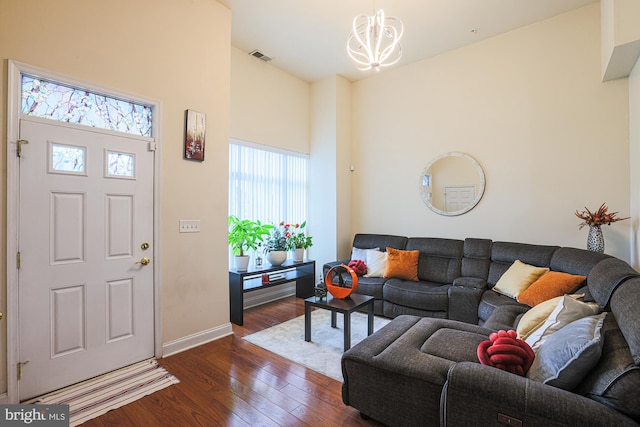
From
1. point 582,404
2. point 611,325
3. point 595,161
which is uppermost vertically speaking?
point 595,161

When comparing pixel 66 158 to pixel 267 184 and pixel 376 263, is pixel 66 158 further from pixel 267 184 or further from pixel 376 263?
pixel 376 263

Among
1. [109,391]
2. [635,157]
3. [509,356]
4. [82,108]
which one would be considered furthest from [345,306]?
[635,157]

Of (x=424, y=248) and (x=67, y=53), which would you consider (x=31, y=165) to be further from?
(x=424, y=248)

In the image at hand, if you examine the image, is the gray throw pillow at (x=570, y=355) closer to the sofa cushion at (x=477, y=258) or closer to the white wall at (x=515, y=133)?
the sofa cushion at (x=477, y=258)

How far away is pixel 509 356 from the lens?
1500 mm

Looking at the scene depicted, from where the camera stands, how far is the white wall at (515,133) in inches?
125

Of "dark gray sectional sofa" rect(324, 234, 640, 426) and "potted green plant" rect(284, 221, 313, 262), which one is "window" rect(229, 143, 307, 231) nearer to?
"potted green plant" rect(284, 221, 313, 262)

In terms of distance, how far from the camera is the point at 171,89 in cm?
288

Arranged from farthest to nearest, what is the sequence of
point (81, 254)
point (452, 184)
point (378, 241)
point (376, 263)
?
point (378, 241)
point (452, 184)
point (376, 263)
point (81, 254)

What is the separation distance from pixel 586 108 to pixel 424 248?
228 cm

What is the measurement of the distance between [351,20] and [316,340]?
3.57 metres

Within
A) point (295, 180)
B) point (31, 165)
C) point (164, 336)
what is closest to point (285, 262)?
point (295, 180)

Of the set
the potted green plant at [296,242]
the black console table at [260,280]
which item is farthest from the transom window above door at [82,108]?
the potted green plant at [296,242]

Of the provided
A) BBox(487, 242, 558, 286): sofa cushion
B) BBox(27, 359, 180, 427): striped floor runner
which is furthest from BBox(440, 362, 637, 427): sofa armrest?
BBox(487, 242, 558, 286): sofa cushion
